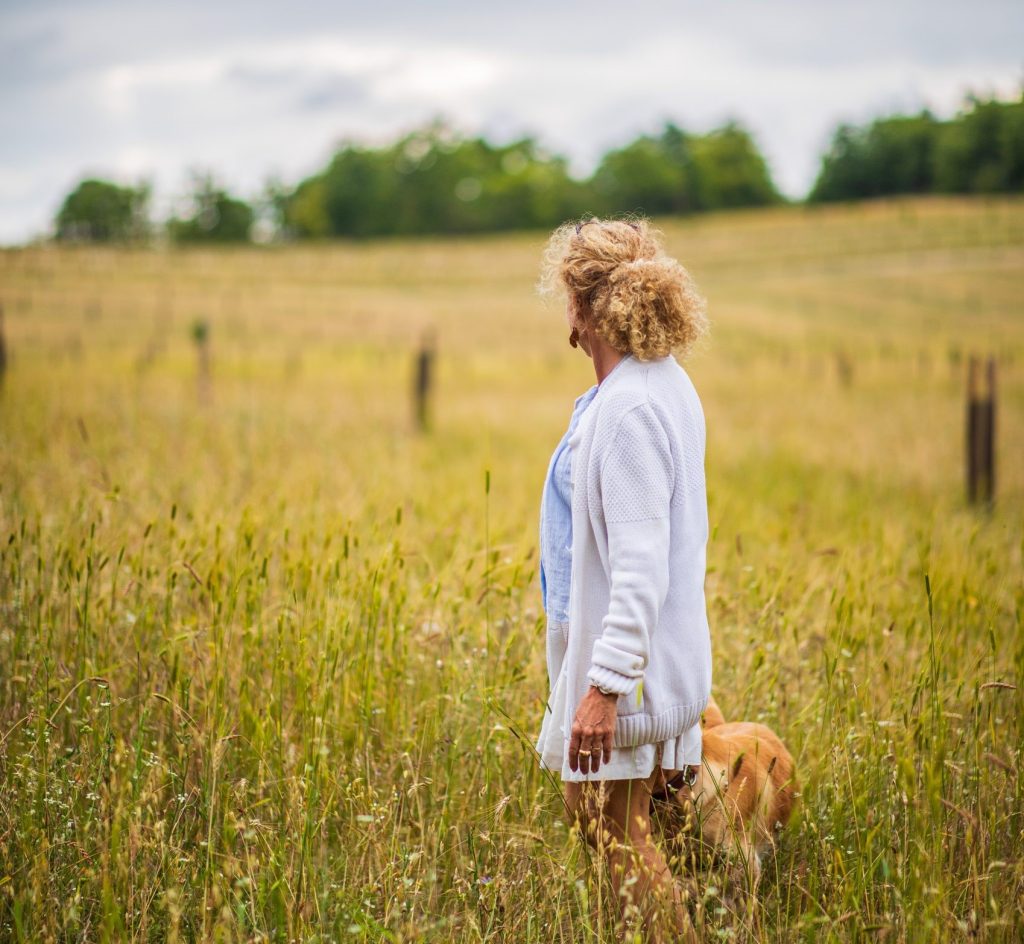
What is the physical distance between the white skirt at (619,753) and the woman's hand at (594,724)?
85mm

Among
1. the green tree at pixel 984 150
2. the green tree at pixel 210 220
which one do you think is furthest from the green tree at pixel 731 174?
the green tree at pixel 210 220

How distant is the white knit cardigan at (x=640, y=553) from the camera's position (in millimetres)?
2031

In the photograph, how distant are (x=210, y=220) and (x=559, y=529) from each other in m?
101

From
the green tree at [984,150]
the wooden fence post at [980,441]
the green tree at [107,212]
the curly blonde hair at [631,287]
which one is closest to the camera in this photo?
the curly blonde hair at [631,287]

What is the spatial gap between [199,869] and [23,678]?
40.0 inches

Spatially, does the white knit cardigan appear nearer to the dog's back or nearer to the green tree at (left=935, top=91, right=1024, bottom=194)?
the dog's back

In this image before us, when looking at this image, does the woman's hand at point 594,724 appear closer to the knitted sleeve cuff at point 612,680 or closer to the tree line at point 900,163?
the knitted sleeve cuff at point 612,680

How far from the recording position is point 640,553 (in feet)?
6.68

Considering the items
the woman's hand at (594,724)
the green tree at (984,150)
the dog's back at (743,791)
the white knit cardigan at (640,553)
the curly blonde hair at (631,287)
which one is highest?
the green tree at (984,150)

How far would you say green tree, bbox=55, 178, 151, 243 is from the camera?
315 feet

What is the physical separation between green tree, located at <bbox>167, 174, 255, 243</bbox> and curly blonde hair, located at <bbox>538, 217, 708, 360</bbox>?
98.9 meters

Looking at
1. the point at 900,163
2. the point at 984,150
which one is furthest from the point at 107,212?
the point at 984,150

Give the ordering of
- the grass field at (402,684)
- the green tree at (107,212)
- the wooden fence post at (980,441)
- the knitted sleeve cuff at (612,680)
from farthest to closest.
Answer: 1. the green tree at (107,212)
2. the wooden fence post at (980,441)
3. the grass field at (402,684)
4. the knitted sleeve cuff at (612,680)

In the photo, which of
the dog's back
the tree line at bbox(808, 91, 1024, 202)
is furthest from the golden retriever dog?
the tree line at bbox(808, 91, 1024, 202)
